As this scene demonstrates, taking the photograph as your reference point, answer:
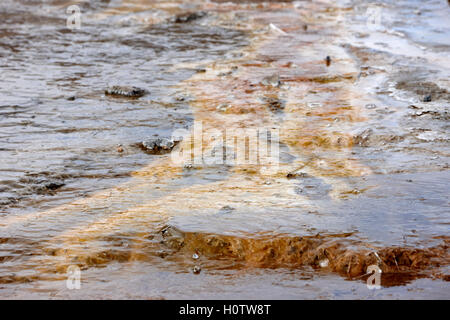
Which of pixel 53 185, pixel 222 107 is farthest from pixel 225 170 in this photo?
pixel 222 107

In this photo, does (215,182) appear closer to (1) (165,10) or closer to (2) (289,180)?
(2) (289,180)

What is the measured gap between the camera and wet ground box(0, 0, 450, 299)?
10.2 feet

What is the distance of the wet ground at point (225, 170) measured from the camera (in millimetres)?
3117

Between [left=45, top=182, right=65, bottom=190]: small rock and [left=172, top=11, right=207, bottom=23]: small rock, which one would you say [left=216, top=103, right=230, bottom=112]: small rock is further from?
Result: [left=172, top=11, right=207, bottom=23]: small rock

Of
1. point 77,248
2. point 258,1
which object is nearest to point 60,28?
point 258,1

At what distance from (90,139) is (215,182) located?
62.5 inches

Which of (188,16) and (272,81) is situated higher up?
(188,16)

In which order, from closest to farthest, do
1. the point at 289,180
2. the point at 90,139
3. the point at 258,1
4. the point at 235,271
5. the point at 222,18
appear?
the point at 235,271 → the point at 289,180 → the point at 90,139 → the point at 222,18 → the point at 258,1

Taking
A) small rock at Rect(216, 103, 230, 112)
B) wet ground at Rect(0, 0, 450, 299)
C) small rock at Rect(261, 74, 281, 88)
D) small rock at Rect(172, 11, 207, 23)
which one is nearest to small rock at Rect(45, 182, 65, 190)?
wet ground at Rect(0, 0, 450, 299)

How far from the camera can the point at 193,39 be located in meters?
9.38

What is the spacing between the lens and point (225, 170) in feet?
14.8

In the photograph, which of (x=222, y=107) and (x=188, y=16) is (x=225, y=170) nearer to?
(x=222, y=107)
